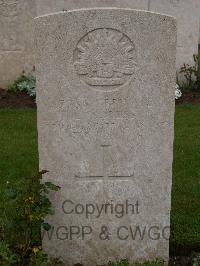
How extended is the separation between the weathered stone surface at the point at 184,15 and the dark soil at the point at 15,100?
2.38 metres

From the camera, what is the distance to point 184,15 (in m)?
8.91

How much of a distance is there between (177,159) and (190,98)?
298 centimetres

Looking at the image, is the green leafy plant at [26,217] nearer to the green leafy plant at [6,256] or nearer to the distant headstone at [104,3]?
the green leafy plant at [6,256]

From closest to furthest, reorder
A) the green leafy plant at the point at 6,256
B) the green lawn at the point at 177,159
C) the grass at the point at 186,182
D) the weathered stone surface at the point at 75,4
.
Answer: the green leafy plant at the point at 6,256
the grass at the point at 186,182
the green lawn at the point at 177,159
the weathered stone surface at the point at 75,4

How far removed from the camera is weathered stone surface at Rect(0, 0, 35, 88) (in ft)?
29.5

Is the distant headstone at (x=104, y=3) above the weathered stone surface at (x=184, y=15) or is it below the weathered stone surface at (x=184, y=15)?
above

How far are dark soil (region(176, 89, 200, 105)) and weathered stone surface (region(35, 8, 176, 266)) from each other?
4792mm

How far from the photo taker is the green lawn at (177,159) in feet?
14.6

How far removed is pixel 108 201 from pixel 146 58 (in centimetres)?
96

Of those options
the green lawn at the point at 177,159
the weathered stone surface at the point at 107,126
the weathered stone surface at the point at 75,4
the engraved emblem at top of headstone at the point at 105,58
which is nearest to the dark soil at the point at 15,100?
the green lawn at the point at 177,159

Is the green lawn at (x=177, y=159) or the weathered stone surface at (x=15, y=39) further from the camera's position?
the weathered stone surface at (x=15, y=39)

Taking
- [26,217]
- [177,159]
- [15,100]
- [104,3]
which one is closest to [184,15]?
[104,3]

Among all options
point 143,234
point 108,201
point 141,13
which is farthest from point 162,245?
point 141,13

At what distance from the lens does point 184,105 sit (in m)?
8.20
